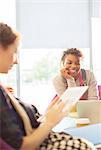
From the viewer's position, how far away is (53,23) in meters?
4.00

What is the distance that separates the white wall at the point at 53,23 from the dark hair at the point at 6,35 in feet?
9.37

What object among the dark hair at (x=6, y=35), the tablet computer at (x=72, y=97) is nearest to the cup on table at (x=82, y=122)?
the tablet computer at (x=72, y=97)

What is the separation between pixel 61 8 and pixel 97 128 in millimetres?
2845

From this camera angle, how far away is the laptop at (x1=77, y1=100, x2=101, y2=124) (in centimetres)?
166

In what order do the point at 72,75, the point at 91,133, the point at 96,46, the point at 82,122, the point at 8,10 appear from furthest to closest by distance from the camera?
the point at 96,46 → the point at 8,10 → the point at 72,75 → the point at 82,122 → the point at 91,133

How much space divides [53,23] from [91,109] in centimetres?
250

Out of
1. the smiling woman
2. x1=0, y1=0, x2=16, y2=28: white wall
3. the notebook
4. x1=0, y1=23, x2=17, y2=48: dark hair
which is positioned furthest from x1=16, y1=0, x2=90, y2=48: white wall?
x1=0, y1=23, x2=17, y2=48: dark hair

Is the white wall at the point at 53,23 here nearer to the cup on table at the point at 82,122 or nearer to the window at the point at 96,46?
the window at the point at 96,46

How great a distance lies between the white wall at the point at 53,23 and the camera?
3945 mm

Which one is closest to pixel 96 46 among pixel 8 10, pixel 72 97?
pixel 8 10

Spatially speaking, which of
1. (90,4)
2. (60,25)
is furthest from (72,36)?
(90,4)

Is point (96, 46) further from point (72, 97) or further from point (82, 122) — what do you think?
point (72, 97)

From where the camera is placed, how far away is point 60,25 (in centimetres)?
402

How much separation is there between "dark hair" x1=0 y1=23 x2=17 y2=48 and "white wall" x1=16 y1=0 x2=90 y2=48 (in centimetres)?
286
